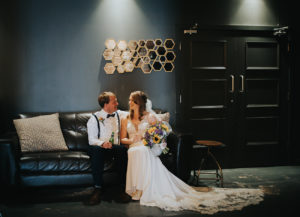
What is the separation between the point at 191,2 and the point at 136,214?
3.43 meters

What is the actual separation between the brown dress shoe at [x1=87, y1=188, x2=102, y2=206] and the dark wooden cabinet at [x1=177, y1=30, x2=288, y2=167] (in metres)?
1.92

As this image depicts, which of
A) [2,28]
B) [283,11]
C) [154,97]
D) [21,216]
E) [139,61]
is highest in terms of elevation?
[283,11]

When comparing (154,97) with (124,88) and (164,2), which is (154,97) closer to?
(124,88)

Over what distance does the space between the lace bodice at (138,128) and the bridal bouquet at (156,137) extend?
0.26 meters

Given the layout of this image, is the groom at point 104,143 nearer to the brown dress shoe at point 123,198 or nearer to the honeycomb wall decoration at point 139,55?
the brown dress shoe at point 123,198

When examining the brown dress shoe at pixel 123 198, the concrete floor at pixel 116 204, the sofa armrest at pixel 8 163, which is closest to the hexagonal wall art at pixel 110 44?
the sofa armrest at pixel 8 163

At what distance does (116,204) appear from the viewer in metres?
3.78

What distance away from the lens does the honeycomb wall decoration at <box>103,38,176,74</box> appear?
16.9 feet

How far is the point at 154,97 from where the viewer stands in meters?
5.32

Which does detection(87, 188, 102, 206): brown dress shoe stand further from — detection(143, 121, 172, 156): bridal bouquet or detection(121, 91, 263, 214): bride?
detection(143, 121, 172, 156): bridal bouquet

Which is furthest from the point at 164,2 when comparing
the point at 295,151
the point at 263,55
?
the point at 295,151

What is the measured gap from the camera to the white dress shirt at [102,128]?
422 cm

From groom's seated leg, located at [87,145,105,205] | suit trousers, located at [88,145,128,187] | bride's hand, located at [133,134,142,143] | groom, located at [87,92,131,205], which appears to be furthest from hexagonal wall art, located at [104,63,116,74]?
groom's seated leg, located at [87,145,105,205]

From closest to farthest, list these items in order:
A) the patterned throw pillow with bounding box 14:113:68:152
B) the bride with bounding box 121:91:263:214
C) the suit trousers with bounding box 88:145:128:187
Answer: the bride with bounding box 121:91:263:214 → the suit trousers with bounding box 88:145:128:187 → the patterned throw pillow with bounding box 14:113:68:152
